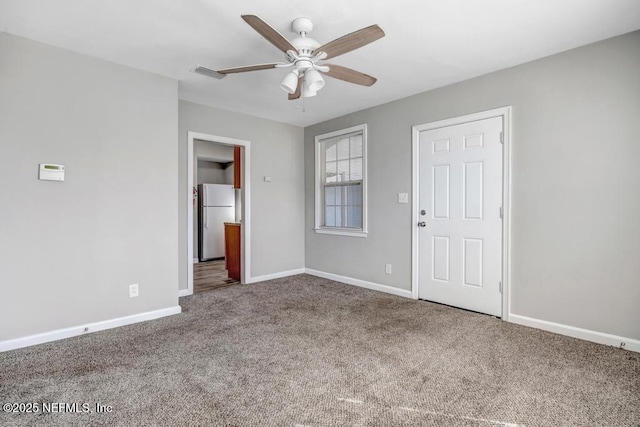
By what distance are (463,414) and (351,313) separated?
5.77ft

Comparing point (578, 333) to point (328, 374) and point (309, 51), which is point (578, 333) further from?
point (309, 51)

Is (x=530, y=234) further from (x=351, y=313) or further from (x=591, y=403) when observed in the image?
(x=351, y=313)

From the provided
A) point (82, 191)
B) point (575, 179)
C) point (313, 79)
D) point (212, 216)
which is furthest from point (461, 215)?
point (212, 216)

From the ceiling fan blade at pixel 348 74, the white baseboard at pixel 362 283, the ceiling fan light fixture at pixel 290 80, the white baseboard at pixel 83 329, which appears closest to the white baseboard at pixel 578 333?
the white baseboard at pixel 362 283

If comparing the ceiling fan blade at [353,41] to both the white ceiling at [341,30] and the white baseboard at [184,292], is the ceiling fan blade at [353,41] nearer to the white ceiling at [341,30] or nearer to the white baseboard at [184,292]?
the white ceiling at [341,30]

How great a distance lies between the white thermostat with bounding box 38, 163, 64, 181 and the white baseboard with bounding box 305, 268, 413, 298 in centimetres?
355

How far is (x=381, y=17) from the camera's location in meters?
2.34

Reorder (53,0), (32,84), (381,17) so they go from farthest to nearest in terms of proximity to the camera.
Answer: (32,84), (381,17), (53,0)

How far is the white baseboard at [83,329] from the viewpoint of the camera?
2582mm

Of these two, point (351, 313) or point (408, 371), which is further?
point (351, 313)

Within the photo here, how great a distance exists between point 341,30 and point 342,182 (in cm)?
267

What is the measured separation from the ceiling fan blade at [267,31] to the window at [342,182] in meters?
2.51

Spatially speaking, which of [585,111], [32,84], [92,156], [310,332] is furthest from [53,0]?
[585,111]

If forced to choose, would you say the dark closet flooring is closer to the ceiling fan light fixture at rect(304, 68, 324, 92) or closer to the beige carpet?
the beige carpet
